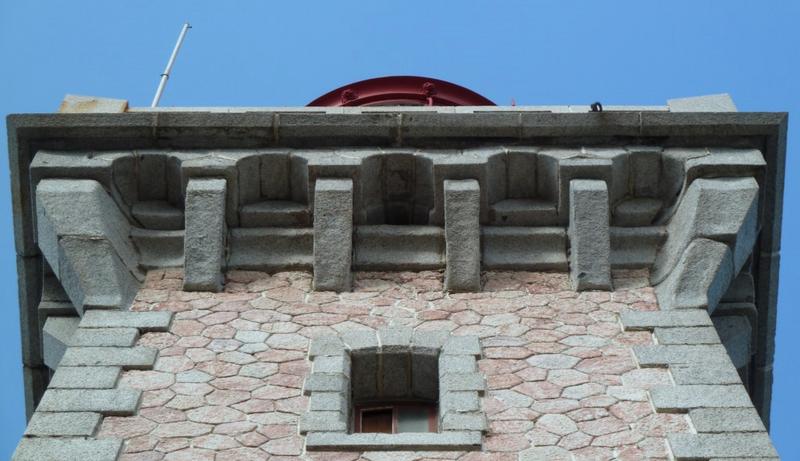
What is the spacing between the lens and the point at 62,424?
408 inches

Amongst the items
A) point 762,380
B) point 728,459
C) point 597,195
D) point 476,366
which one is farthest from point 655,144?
point 728,459

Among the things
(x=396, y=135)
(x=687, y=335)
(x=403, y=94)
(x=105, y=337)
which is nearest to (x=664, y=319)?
(x=687, y=335)

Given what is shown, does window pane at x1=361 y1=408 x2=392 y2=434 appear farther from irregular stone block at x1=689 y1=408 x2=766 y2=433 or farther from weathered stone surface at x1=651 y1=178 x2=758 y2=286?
weathered stone surface at x1=651 y1=178 x2=758 y2=286

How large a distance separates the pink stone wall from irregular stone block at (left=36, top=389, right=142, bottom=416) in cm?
9

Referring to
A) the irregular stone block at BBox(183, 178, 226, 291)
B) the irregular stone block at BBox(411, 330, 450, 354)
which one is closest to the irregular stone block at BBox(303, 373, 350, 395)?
the irregular stone block at BBox(411, 330, 450, 354)

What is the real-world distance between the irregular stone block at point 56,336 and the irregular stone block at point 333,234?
1.71 m

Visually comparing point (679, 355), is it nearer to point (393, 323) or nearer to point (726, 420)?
point (726, 420)

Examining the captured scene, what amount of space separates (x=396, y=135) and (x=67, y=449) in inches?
158

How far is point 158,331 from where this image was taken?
1164cm

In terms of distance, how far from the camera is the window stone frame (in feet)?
33.5

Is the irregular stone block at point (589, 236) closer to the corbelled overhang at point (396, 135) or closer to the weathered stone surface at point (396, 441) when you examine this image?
the corbelled overhang at point (396, 135)

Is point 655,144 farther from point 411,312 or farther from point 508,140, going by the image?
point 411,312

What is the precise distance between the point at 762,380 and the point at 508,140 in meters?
2.51

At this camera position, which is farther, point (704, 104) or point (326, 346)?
point (704, 104)
